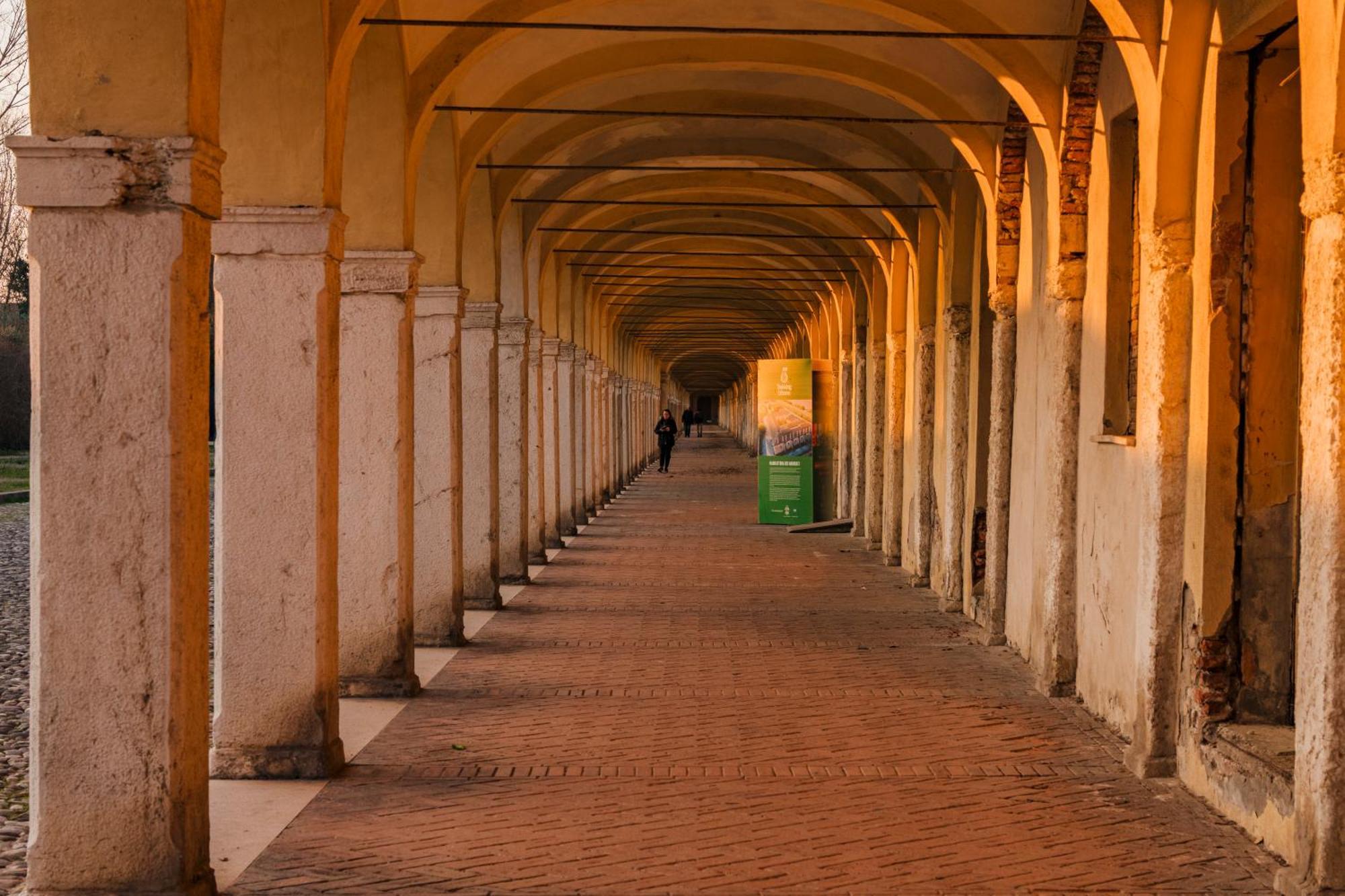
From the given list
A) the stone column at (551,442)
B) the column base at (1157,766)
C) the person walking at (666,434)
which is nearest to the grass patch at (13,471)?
the stone column at (551,442)

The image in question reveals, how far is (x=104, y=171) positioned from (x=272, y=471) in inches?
90.9

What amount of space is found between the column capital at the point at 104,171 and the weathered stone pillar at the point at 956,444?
31.1 feet

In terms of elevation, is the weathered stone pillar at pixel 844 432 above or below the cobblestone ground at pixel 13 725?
above

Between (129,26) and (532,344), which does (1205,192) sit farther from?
(532,344)

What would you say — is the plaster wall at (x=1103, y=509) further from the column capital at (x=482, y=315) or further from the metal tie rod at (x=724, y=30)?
the column capital at (x=482, y=315)

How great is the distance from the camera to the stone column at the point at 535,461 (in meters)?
18.0

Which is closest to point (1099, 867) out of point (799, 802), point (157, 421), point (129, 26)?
point (799, 802)

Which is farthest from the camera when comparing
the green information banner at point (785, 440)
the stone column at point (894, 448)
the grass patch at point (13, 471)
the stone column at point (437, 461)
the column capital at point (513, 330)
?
the grass patch at point (13, 471)

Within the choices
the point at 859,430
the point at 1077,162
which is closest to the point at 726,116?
the point at 1077,162

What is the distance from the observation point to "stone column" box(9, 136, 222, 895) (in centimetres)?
532

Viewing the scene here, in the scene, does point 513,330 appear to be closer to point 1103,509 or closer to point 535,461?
point 535,461

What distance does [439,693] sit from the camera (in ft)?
32.0

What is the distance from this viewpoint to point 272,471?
291 inches

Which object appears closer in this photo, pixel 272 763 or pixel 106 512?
pixel 106 512
